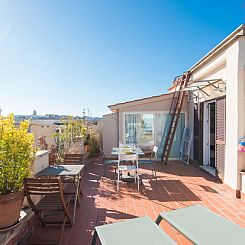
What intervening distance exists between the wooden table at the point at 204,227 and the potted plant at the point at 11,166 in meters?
2.27

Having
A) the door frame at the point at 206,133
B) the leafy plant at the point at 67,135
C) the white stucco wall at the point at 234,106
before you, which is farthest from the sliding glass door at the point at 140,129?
the white stucco wall at the point at 234,106

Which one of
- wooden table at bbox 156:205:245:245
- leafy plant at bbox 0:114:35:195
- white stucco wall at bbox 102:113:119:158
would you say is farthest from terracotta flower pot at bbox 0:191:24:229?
white stucco wall at bbox 102:113:119:158

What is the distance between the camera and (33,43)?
8.45 metres

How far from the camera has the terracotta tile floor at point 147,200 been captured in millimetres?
3740

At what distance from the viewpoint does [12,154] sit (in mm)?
2863

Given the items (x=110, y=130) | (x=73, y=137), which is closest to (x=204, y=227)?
(x=73, y=137)

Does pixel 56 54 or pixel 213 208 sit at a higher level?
pixel 56 54

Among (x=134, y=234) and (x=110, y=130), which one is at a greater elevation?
(x=110, y=130)

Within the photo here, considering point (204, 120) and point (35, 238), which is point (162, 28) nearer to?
point (204, 120)

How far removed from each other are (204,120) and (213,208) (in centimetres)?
465

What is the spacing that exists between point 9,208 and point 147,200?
135 inches

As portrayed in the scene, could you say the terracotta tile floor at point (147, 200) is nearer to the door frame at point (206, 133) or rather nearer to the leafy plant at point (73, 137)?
the door frame at point (206, 133)

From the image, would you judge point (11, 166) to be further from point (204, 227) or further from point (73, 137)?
point (73, 137)

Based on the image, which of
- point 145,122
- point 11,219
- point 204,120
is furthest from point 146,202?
point 145,122
